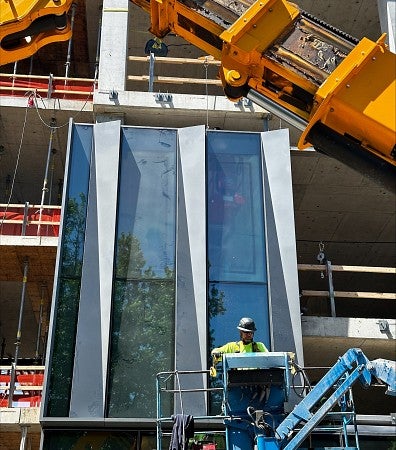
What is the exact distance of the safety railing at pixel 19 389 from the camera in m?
12.6

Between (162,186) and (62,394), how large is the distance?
4.42 metres

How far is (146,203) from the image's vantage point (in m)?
13.3

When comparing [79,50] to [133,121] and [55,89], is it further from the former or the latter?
[133,121]

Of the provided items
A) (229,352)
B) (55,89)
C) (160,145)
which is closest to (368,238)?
(160,145)

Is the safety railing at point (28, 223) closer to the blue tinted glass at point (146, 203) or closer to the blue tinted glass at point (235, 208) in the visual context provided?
the blue tinted glass at point (146, 203)

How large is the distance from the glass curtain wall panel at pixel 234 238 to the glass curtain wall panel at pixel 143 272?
2.54 feet

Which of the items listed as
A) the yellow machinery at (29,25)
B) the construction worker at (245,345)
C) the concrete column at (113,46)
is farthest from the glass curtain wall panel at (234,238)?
the yellow machinery at (29,25)

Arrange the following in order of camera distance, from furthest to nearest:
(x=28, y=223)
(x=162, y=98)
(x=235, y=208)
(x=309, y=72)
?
(x=162, y=98), (x=28, y=223), (x=235, y=208), (x=309, y=72)

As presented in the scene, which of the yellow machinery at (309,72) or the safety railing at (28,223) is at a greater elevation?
the safety railing at (28,223)

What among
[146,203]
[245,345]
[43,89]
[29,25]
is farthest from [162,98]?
[245,345]

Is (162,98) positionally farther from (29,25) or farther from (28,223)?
(29,25)

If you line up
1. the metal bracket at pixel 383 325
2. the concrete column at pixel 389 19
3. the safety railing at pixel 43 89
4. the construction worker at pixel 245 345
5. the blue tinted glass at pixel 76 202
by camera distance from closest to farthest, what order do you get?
1. the construction worker at pixel 245 345
2. the blue tinted glass at pixel 76 202
3. the metal bracket at pixel 383 325
4. the concrete column at pixel 389 19
5. the safety railing at pixel 43 89

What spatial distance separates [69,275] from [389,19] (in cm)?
921

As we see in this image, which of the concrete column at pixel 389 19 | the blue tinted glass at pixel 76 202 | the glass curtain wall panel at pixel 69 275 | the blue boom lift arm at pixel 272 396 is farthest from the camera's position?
the concrete column at pixel 389 19
